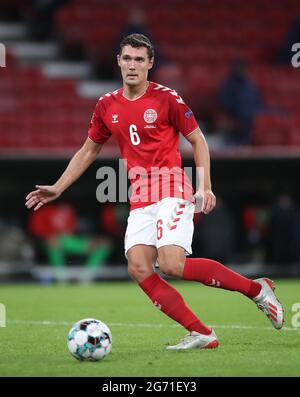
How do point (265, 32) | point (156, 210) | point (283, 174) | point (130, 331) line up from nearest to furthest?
1. point (156, 210)
2. point (130, 331)
3. point (283, 174)
4. point (265, 32)

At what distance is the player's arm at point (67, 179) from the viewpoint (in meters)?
7.02

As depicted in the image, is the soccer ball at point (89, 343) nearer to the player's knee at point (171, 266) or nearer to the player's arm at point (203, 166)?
the player's knee at point (171, 266)

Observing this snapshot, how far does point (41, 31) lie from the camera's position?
20.0m

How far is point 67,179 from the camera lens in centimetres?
722

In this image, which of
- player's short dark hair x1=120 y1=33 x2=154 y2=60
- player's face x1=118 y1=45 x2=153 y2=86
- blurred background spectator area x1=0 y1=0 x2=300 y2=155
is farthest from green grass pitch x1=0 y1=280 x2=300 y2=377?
blurred background spectator area x1=0 y1=0 x2=300 y2=155

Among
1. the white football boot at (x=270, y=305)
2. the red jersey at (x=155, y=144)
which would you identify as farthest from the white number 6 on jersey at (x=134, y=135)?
the white football boot at (x=270, y=305)

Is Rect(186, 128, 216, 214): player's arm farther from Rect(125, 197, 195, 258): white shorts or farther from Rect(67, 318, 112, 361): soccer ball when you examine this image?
Rect(67, 318, 112, 361): soccer ball

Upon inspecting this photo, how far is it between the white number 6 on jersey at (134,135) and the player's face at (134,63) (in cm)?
31

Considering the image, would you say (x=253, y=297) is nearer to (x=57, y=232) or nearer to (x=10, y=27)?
(x=57, y=232)

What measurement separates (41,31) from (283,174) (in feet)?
20.1

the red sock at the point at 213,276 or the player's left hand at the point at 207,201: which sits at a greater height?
the player's left hand at the point at 207,201

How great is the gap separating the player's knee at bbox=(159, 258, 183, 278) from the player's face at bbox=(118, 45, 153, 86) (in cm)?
131

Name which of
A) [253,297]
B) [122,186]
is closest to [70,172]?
[253,297]

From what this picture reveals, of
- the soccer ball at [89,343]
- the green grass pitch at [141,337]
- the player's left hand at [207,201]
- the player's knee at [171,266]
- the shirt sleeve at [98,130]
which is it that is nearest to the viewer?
the green grass pitch at [141,337]
